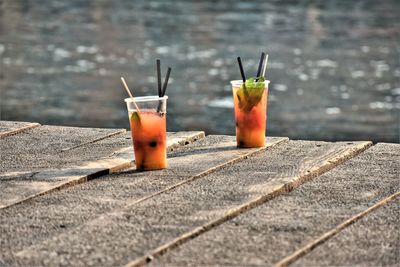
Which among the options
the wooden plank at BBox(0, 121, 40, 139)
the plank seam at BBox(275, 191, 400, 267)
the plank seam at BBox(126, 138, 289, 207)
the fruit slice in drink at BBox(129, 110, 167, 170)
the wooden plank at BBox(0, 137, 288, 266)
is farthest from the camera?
the wooden plank at BBox(0, 121, 40, 139)

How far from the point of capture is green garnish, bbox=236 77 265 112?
468cm

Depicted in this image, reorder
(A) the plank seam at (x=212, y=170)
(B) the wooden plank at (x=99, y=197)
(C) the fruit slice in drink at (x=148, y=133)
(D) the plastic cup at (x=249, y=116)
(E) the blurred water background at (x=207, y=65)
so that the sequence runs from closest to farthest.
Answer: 1. (B) the wooden plank at (x=99, y=197)
2. (A) the plank seam at (x=212, y=170)
3. (C) the fruit slice in drink at (x=148, y=133)
4. (D) the plastic cup at (x=249, y=116)
5. (E) the blurred water background at (x=207, y=65)

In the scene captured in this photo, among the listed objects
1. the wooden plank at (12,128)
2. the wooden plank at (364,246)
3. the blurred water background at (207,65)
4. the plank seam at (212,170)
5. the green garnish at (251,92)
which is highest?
the green garnish at (251,92)

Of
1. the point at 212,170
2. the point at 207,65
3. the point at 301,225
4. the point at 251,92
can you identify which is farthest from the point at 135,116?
the point at 207,65

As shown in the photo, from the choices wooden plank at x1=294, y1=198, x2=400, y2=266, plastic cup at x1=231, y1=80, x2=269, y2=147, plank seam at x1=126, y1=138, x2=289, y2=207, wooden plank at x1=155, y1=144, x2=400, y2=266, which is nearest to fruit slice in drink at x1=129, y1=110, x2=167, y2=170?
plank seam at x1=126, y1=138, x2=289, y2=207

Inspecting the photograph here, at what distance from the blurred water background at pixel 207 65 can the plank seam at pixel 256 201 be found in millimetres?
10226

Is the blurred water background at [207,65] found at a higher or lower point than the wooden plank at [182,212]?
lower

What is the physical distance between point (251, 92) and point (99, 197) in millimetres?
1160

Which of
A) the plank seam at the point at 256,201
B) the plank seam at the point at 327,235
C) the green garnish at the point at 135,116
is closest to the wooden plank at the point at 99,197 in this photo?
the green garnish at the point at 135,116

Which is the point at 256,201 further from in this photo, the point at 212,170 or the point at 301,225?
the point at 212,170

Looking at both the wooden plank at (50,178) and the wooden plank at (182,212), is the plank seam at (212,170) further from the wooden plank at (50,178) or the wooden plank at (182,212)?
the wooden plank at (50,178)

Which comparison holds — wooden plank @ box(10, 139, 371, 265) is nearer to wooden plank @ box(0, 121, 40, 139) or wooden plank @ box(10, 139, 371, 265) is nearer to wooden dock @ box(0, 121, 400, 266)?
wooden dock @ box(0, 121, 400, 266)

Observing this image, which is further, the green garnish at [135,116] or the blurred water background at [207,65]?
the blurred water background at [207,65]

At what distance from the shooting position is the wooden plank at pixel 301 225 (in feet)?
9.87
